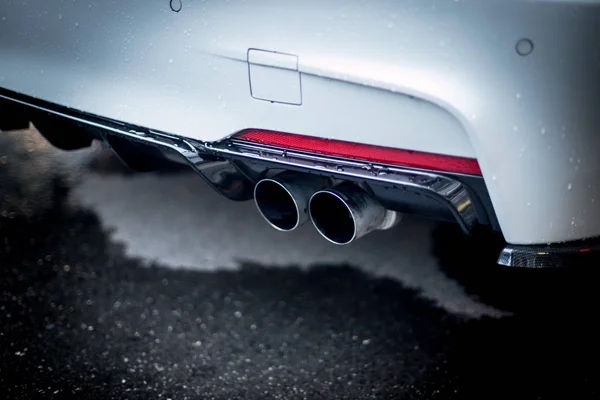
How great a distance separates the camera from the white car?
1.71 m

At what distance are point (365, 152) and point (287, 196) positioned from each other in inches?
11.7

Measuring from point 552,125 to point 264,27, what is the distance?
2.40ft

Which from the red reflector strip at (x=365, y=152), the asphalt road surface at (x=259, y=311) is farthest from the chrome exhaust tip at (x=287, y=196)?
the asphalt road surface at (x=259, y=311)

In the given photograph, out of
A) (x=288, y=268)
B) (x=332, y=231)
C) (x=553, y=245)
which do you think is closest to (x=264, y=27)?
(x=332, y=231)

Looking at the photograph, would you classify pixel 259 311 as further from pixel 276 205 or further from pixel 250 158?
pixel 250 158

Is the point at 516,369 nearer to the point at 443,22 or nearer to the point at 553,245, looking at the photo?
the point at 553,245

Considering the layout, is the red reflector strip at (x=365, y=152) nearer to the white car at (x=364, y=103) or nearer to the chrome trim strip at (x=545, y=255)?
the white car at (x=364, y=103)

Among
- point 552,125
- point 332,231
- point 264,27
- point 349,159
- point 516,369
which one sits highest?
point 264,27

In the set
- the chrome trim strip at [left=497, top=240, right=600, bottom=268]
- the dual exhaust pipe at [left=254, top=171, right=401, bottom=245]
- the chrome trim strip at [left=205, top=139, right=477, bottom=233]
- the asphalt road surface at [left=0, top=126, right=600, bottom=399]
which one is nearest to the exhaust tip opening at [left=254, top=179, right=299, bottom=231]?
the dual exhaust pipe at [left=254, top=171, right=401, bottom=245]

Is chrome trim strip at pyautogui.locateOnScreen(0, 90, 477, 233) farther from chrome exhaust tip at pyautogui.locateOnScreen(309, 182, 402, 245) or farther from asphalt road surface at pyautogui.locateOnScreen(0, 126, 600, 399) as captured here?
asphalt road surface at pyautogui.locateOnScreen(0, 126, 600, 399)

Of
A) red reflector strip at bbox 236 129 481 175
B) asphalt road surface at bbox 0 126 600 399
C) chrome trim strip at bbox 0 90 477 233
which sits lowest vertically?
asphalt road surface at bbox 0 126 600 399

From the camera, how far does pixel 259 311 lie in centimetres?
262

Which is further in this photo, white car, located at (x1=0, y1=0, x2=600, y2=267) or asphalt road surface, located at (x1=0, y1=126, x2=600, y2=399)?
asphalt road surface, located at (x1=0, y1=126, x2=600, y2=399)

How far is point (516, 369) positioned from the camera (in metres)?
2.28
